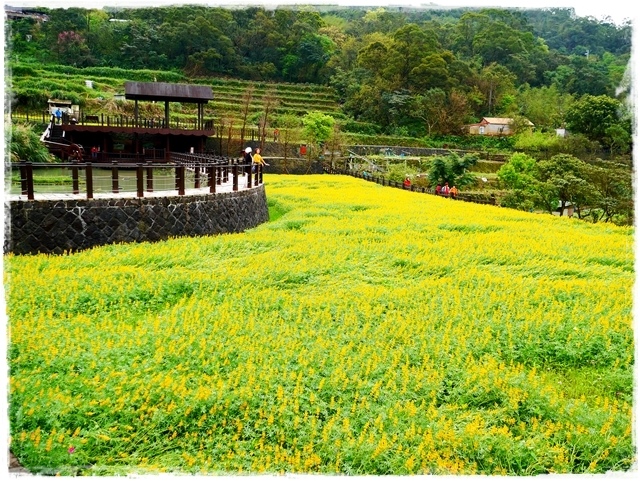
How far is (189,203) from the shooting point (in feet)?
48.9

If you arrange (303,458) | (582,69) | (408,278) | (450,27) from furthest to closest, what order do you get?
(450,27), (582,69), (408,278), (303,458)

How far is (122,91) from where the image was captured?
53375 millimetres

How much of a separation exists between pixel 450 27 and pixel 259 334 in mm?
99544

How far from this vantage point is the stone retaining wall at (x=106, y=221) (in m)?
12.4

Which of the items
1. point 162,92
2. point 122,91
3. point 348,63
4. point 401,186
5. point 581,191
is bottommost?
point 401,186

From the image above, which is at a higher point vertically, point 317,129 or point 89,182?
point 317,129

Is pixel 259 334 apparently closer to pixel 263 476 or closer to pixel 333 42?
pixel 263 476

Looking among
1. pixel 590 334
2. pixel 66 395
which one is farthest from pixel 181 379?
pixel 590 334

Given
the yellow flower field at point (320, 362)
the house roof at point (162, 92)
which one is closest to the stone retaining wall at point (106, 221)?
the yellow flower field at point (320, 362)

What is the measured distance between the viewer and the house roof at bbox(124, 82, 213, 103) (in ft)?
102

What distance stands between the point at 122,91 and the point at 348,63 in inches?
1328

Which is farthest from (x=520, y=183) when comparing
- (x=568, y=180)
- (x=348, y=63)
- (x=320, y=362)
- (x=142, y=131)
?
(x=348, y=63)

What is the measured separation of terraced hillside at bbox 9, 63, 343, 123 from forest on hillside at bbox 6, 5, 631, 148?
9.46 ft

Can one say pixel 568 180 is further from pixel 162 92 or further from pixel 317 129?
pixel 317 129
